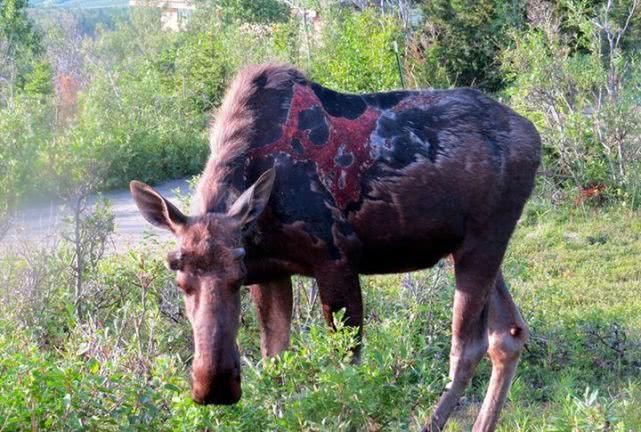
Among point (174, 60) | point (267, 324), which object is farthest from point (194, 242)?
point (174, 60)

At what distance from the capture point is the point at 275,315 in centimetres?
603

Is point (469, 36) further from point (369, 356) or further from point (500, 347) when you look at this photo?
point (369, 356)

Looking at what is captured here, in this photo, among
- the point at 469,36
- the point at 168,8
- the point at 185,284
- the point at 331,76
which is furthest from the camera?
the point at 168,8

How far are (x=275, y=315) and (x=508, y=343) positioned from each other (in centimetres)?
155

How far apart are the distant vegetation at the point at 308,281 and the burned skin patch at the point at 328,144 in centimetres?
83

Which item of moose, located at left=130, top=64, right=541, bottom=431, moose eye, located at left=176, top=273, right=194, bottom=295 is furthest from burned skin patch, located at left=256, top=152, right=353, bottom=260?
moose eye, located at left=176, top=273, right=194, bottom=295

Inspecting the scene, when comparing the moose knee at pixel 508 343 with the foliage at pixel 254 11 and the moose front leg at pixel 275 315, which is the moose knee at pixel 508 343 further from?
the foliage at pixel 254 11

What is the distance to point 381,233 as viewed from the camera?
5898 mm

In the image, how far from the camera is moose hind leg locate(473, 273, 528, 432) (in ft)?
20.5

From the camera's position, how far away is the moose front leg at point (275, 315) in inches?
236

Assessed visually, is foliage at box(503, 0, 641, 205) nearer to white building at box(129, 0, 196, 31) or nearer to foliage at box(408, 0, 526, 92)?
foliage at box(408, 0, 526, 92)

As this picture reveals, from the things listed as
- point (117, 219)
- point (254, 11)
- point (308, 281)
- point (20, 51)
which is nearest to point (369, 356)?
point (308, 281)

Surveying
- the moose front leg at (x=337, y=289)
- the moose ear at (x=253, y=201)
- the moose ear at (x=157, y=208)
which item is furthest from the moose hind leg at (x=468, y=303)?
the moose ear at (x=157, y=208)

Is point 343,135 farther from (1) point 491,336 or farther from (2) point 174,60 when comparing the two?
(2) point 174,60
